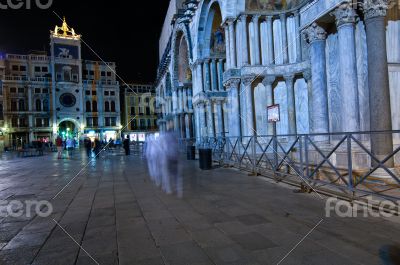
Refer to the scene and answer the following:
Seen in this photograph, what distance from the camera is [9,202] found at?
262 inches

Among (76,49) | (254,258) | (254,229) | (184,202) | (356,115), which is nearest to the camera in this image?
(254,258)

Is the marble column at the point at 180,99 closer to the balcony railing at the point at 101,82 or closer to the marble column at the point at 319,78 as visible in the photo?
the marble column at the point at 319,78

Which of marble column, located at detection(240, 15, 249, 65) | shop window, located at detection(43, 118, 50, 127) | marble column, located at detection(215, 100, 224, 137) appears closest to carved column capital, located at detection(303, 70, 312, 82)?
marble column, located at detection(240, 15, 249, 65)

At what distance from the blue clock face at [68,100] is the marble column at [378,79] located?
57.7m

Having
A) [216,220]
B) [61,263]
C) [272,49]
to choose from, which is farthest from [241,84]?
[61,263]

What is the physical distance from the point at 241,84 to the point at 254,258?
34.8 feet

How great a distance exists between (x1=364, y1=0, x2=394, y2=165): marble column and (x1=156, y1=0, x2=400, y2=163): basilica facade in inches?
0.8

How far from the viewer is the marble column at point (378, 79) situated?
21.9 ft

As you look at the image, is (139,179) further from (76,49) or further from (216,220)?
(76,49)

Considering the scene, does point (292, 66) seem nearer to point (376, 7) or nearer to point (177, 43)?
point (376, 7)

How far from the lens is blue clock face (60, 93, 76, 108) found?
55.7 m

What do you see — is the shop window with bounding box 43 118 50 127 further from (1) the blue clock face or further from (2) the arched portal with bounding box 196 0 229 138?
(2) the arched portal with bounding box 196 0 229 138

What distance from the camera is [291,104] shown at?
12250 mm

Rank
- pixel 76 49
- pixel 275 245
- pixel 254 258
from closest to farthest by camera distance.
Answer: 1. pixel 254 258
2. pixel 275 245
3. pixel 76 49
